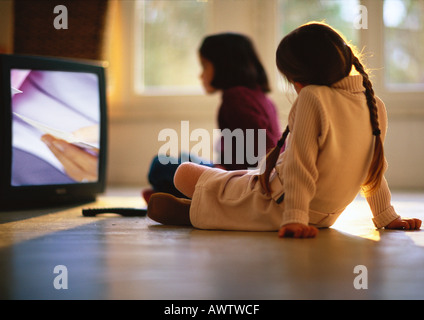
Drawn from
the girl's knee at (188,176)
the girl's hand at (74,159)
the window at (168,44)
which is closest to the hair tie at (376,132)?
the girl's knee at (188,176)

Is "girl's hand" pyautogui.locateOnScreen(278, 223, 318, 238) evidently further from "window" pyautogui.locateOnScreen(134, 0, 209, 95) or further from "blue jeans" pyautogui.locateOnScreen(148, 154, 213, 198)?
"window" pyautogui.locateOnScreen(134, 0, 209, 95)

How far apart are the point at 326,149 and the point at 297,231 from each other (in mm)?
193

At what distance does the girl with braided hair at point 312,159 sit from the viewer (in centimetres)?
121

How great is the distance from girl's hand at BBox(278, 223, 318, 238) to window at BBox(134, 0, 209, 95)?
1.96m

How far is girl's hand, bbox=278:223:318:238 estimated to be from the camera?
1206 millimetres

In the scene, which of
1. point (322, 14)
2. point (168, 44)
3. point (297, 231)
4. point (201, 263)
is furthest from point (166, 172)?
point (322, 14)

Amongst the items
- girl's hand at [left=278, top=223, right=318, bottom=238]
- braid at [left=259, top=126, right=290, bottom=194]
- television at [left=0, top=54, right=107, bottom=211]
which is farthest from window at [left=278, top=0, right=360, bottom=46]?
girl's hand at [left=278, top=223, right=318, bottom=238]

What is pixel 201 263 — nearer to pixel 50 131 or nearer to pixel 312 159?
pixel 312 159

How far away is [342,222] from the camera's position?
5.19 ft

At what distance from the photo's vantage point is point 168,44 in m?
3.11

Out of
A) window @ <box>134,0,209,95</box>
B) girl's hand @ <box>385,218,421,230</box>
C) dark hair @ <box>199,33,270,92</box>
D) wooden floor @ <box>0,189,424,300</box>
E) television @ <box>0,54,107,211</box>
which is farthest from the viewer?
window @ <box>134,0,209,95</box>
